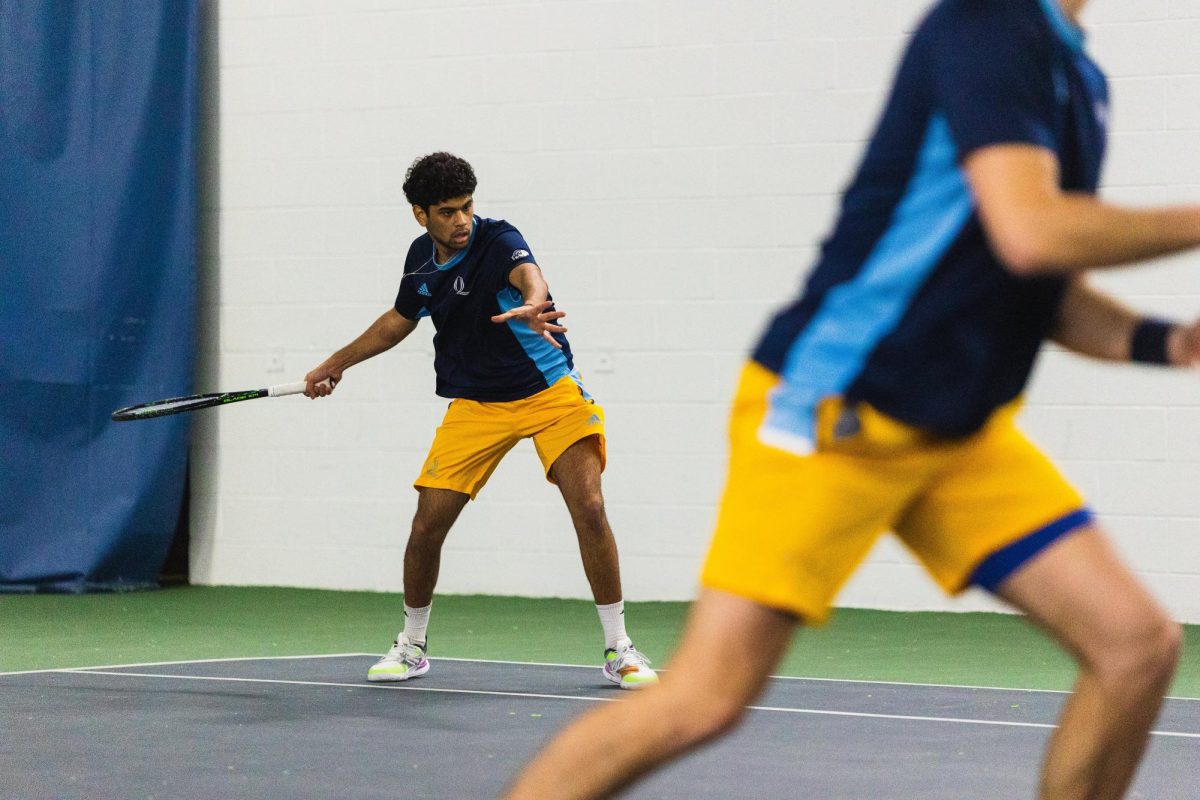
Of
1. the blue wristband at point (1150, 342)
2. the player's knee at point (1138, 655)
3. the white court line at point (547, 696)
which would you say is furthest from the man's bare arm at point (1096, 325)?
the white court line at point (547, 696)

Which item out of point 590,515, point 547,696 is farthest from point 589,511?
point 547,696

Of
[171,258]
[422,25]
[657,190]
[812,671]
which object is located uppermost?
[422,25]

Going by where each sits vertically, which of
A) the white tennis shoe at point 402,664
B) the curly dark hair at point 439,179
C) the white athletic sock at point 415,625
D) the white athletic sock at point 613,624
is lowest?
the white tennis shoe at point 402,664

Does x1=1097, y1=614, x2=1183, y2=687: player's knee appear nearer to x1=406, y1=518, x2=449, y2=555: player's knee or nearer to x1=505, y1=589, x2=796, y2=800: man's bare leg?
x1=505, y1=589, x2=796, y2=800: man's bare leg

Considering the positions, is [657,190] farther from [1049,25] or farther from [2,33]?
[1049,25]

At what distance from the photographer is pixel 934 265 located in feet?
7.61

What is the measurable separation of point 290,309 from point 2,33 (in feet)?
6.39

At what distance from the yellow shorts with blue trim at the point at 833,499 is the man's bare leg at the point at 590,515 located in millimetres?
3512

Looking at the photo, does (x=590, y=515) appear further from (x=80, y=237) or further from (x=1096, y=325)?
(x=80, y=237)

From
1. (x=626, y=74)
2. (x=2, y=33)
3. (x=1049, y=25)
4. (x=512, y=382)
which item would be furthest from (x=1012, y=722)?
(x=2, y=33)

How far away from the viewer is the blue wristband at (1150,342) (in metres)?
2.55

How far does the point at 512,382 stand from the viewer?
19.9 feet

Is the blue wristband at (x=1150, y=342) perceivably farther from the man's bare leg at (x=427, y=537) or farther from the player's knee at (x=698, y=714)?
the man's bare leg at (x=427, y=537)

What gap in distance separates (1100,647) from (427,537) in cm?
380
